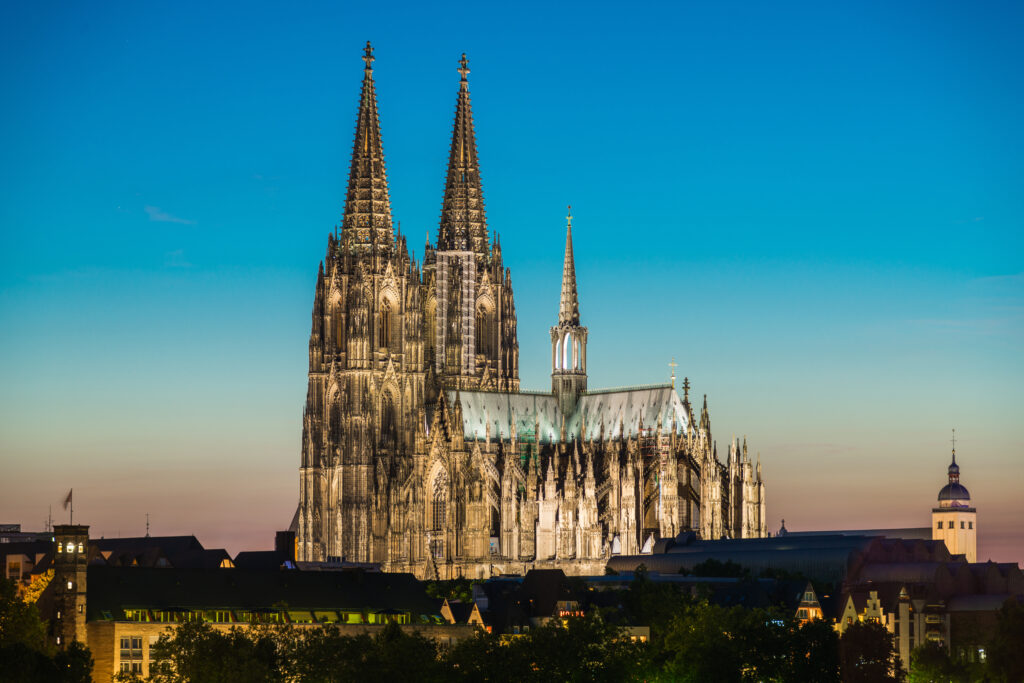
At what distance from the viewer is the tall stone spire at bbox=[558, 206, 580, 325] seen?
195375mm

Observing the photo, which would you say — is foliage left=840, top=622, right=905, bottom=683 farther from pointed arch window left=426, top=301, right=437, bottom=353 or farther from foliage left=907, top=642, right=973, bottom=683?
pointed arch window left=426, top=301, right=437, bottom=353

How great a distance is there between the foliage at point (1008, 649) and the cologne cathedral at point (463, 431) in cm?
4578

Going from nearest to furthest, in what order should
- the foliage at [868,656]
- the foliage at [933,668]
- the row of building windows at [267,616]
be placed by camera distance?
the foliage at [868,656] → the row of building windows at [267,616] → the foliage at [933,668]

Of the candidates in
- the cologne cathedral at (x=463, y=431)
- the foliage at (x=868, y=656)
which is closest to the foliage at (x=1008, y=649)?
the foliage at (x=868, y=656)

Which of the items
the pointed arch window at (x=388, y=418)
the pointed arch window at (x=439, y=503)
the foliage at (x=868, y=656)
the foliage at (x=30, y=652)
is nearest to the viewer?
the foliage at (x=30, y=652)

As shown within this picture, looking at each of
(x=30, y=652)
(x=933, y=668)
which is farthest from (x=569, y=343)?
(x=30, y=652)

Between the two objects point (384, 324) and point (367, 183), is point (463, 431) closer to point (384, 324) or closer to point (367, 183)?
point (384, 324)

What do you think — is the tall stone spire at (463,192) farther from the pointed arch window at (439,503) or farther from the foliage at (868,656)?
the foliage at (868,656)

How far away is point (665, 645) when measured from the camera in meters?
131

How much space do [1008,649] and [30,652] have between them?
53.3m

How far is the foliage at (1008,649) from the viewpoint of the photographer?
12838 cm

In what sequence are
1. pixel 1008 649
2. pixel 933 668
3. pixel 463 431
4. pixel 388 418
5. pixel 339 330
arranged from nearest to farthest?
pixel 1008 649, pixel 933 668, pixel 463 431, pixel 339 330, pixel 388 418

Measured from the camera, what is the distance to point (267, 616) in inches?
5098

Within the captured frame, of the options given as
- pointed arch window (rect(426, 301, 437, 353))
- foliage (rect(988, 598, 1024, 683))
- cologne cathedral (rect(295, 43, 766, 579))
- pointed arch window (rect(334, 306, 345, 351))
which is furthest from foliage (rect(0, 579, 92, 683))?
pointed arch window (rect(426, 301, 437, 353))
